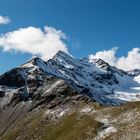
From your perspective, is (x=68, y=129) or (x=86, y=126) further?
(x=68, y=129)

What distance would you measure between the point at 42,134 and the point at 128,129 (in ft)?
252

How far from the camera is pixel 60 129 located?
17262 centimetres

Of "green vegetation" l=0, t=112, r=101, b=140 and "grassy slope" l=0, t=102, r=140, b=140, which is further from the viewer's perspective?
"green vegetation" l=0, t=112, r=101, b=140

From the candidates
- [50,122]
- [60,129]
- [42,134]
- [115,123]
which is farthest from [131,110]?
[50,122]

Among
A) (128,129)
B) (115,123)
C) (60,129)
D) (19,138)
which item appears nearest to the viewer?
(128,129)

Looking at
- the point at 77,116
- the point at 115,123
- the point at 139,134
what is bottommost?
the point at 139,134

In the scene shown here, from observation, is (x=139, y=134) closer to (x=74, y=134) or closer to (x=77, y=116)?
(x=74, y=134)

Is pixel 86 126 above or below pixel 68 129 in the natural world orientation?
below

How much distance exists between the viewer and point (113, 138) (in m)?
112

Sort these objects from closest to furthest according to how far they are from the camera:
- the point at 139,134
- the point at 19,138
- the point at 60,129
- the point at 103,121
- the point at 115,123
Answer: the point at 139,134 < the point at 115,123 < the point at 103,121 < the point at 60,129 < the point at 19,138

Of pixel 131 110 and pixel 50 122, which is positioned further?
pixel 50 122

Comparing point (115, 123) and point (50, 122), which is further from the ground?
point (50, 122)

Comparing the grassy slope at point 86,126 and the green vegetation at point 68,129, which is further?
the green vegetation at point 68,129

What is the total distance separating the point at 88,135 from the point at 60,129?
42.5 meters
